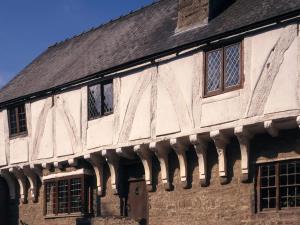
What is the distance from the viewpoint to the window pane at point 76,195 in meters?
20.3

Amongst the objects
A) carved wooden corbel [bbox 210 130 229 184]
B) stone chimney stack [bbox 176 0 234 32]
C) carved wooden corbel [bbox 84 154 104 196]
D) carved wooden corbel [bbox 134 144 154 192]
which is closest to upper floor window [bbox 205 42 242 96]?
carved wooden corbel [bbox 210 130 229 184]

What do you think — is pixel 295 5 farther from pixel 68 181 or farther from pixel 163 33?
pixel 68 181

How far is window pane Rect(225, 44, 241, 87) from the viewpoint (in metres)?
16.0

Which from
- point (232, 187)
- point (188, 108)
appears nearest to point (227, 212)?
point (232, 187)

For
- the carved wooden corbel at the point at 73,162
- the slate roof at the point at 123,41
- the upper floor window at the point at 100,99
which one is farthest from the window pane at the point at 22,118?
the upper floor window at the point at 100,99

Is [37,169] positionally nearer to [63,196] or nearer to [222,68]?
[63,196]

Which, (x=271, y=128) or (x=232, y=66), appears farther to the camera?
(x=232, y=66)

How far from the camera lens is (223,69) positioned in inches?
636

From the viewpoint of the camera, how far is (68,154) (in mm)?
20219

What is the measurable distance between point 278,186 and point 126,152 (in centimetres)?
504

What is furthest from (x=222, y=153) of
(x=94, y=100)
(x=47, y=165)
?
(x=47, y=165)

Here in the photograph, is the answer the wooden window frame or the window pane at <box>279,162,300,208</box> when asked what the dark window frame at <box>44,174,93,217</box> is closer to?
the wooden window frame

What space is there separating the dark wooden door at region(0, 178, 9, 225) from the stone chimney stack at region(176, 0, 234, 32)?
8885 millimetres

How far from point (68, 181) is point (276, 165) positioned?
775 cm
